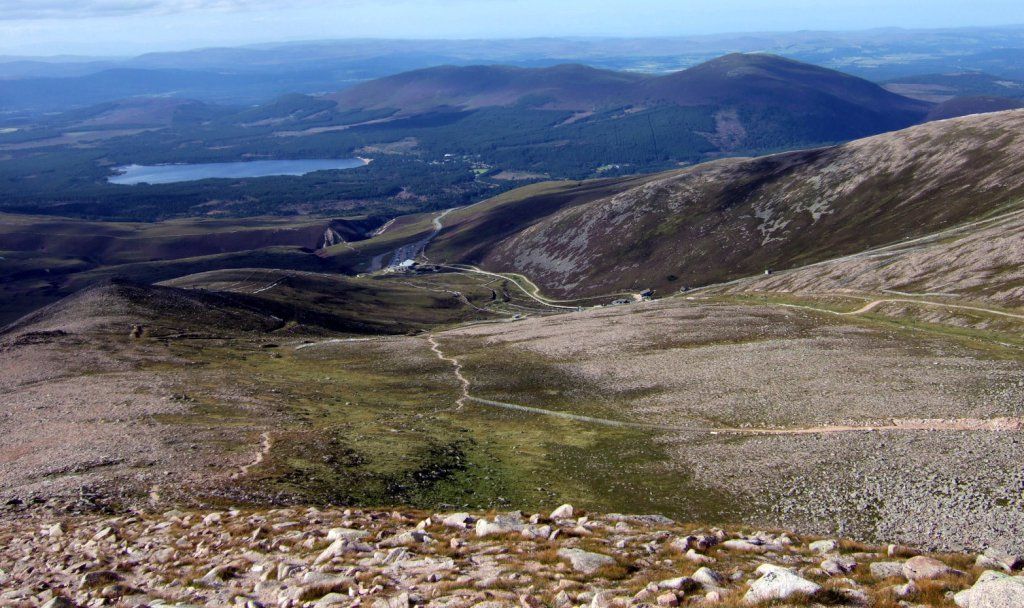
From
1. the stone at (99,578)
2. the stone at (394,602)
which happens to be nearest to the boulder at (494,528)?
the stone at (394,602)

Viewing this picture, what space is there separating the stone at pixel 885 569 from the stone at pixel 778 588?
359 centimetres

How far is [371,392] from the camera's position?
249 ft

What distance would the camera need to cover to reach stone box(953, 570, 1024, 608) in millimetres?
19578

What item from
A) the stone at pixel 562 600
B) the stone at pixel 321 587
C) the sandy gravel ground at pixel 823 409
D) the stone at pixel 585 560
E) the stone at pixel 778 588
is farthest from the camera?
the sandy gravel ground at pixel 823 409

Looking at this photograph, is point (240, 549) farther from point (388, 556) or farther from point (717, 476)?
point (717, 476)

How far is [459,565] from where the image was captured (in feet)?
89.4

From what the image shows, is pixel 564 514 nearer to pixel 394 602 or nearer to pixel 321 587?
pixel 394 602

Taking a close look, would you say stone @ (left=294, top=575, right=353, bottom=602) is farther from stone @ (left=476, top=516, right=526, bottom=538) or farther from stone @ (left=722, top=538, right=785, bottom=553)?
stone @ (left=722, top=538, right=785, bottom=553)

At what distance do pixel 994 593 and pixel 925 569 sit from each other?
10.9 ft

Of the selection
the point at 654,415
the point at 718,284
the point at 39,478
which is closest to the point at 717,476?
the point at 654,415

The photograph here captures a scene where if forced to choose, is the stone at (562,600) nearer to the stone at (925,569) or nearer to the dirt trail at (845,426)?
the stone at (925,569)

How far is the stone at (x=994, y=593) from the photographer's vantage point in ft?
64.2

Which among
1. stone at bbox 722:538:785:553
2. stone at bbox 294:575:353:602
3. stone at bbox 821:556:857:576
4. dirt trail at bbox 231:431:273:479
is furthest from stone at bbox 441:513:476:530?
dirt trail at bbox 231:431:273:479

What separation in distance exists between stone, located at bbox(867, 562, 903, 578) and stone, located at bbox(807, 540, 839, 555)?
3.57 meters
